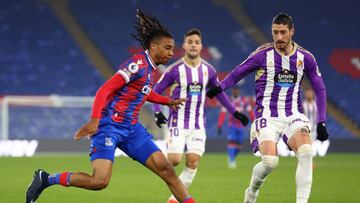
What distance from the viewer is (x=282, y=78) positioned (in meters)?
8.62

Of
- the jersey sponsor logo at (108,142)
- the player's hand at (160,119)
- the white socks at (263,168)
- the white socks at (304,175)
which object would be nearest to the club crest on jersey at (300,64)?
the white socks at (304,175)

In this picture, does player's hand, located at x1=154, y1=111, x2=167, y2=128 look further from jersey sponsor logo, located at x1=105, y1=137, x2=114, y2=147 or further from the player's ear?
jersey sponsor logo, located at x1=105, y1=137, x2=114, y2=147

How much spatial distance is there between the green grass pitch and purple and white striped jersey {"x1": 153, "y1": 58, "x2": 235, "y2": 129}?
110cm

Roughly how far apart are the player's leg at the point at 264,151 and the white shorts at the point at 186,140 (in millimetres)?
2031

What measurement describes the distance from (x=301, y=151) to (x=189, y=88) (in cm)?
318

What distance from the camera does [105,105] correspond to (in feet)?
25.9

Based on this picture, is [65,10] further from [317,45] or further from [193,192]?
[193,192]

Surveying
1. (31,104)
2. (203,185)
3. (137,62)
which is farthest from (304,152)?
(31,104)

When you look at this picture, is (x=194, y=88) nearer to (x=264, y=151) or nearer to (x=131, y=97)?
(x=264, y=151)

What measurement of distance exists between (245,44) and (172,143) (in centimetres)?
2082

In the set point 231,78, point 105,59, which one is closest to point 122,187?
point 231,78

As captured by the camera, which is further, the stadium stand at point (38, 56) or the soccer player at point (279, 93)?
the stadium stand at point (38, 56)

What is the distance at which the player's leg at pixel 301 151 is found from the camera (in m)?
8.15

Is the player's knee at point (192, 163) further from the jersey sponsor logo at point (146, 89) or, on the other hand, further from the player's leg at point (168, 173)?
the jersey sponsor logo at point (146, 89)
